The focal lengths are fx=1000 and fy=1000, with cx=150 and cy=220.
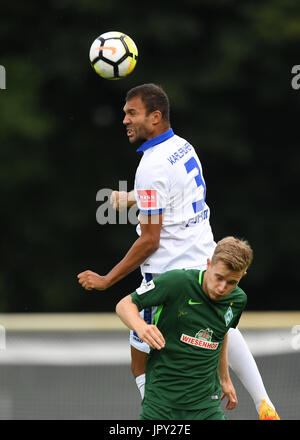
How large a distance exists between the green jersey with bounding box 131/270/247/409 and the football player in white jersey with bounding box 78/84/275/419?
492 mm

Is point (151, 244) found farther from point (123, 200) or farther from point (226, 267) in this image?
point (226, 267)

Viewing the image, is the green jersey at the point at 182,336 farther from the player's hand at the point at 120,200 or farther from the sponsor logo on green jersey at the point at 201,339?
the player's hand at the point at 120,200

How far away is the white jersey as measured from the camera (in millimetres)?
4613

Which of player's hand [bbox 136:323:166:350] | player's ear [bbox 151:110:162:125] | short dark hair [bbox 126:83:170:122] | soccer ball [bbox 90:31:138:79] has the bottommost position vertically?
player's hand [bbox 136:323:166:350]

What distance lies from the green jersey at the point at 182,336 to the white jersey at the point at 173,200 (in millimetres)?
547

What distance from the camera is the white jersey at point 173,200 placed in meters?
4.61

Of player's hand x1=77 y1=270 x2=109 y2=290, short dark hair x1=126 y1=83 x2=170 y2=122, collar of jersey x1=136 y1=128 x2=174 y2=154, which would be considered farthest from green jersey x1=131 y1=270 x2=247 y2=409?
short dark hair x1=126 y1=83 x2=170 y2=122

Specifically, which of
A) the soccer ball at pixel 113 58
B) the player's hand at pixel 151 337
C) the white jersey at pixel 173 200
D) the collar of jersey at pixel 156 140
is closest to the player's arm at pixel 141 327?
the player's hand at pixel 151 337

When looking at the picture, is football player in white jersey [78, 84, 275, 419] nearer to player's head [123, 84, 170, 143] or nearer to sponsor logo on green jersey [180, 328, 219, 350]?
player's head [123, 84, 170, 143]

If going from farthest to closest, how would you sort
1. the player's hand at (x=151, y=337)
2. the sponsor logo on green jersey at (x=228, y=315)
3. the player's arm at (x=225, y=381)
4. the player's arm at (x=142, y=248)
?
the player's arm at (x=142, y=248) → the player's arm at (x=225, y=381) → the sponsor logo on green jersey at (x=228, y=315) → the player's hand at (x=151, y=337)

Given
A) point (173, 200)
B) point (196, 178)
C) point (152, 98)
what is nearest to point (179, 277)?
point (173, 200)
